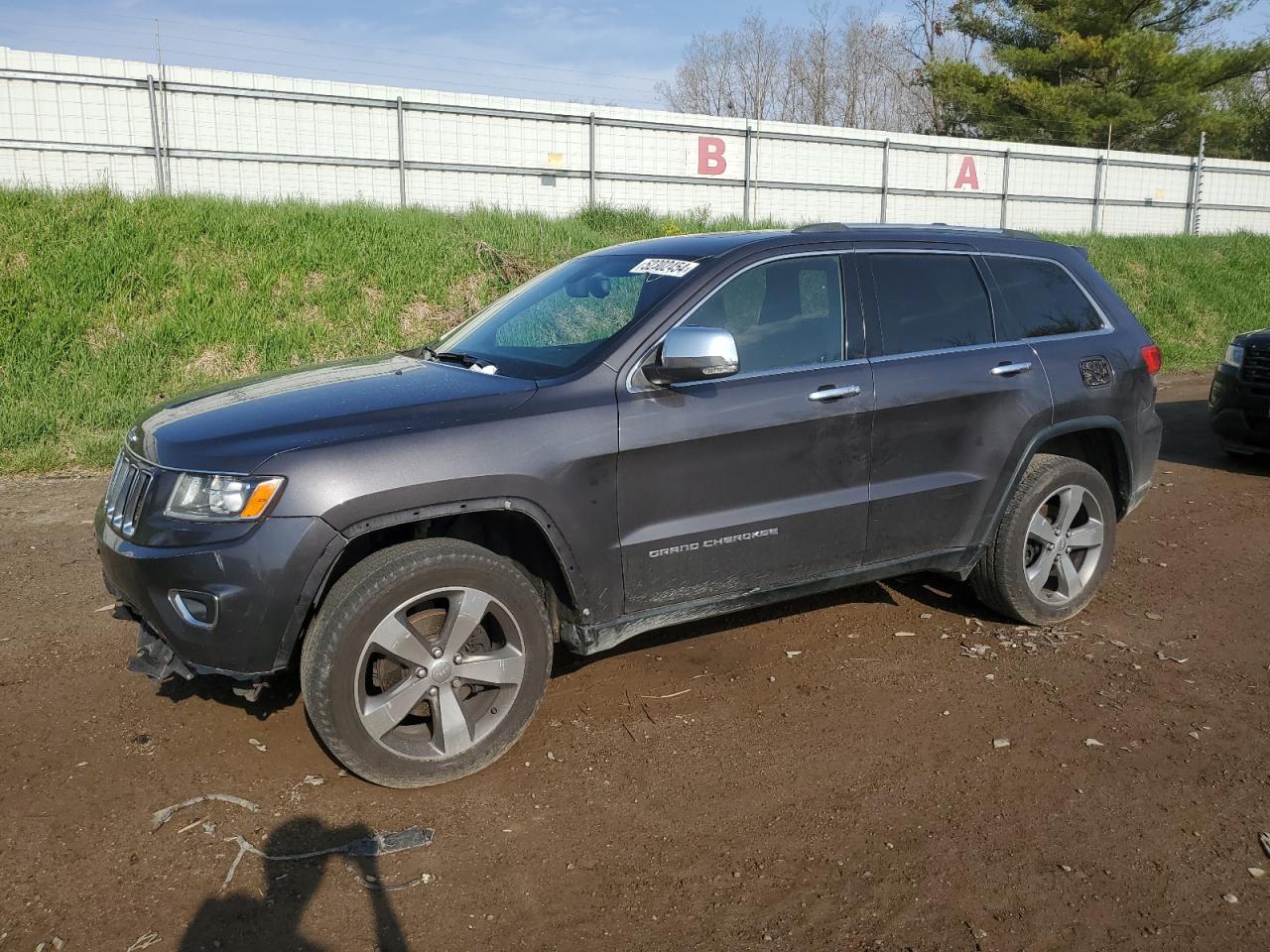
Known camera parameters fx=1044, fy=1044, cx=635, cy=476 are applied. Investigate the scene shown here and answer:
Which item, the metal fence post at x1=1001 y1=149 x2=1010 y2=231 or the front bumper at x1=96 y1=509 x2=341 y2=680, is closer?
the front bumper at x1=96 y1=509 x2=341 y2=680

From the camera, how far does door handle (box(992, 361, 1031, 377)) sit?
4.69m

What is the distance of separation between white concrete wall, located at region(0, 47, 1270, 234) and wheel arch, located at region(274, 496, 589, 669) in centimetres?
1152

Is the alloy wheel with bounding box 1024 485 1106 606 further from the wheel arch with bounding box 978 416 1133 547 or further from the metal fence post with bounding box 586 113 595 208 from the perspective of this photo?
the metal fence post with bounding box 586 113 595 208

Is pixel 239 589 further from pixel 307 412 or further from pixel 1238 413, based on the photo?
pixel 1238 413

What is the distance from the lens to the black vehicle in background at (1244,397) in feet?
26.8

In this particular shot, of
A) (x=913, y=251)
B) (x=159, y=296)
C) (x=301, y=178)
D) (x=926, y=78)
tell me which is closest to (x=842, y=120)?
(x=926, y=78)

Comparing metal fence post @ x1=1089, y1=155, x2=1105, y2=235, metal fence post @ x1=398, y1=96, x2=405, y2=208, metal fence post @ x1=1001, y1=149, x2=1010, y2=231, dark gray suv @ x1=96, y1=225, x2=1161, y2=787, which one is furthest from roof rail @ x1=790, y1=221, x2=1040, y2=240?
metal fence post @ x1=1089, y1=155, x2=1105, y2=235

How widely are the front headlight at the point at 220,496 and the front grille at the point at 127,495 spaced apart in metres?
0.17

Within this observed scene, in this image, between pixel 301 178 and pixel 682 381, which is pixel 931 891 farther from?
pixel 301 178

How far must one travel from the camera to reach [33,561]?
604 cm

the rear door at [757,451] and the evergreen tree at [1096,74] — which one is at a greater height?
the evergreen tree at [1096,74]

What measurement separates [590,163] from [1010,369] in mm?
13817

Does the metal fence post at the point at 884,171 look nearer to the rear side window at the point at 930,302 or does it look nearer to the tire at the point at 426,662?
the rear side window at the point at 930,302

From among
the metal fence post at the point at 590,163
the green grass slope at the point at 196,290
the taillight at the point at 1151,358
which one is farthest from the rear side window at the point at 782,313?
the metal fence post at the point at 590,163
